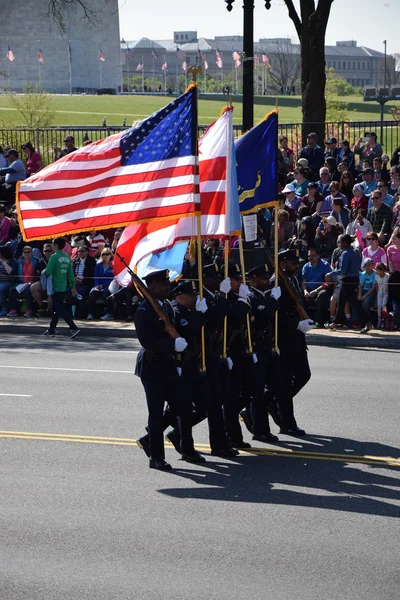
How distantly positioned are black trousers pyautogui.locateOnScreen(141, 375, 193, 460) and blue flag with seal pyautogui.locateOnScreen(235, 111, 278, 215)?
8.19ft

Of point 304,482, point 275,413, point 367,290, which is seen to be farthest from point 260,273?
point 367,290

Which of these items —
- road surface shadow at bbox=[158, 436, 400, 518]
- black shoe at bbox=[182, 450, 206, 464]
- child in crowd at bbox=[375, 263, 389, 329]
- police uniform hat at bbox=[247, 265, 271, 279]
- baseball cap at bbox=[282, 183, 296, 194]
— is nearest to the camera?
road surface shadow at bbox=[158, 436, 400, 518]

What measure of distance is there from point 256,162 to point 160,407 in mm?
3131

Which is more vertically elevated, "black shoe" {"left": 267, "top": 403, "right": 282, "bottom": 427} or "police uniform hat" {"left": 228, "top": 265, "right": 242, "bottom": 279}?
"police uniform hat" {"left": 228, "top": 265, "right": 242, "bottom": 279}

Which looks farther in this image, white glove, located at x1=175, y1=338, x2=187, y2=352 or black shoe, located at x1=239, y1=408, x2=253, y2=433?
black shoe, located at x1=239, y1=408, x2=253, y2=433

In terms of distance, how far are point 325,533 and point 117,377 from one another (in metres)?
6.97

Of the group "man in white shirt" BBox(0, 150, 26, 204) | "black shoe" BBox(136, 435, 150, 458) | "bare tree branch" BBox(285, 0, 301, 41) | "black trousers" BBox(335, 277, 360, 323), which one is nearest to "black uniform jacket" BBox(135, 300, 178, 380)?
"black shoe" BBox(136, 435, 150, 458)

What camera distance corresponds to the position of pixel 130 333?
61.6 ft

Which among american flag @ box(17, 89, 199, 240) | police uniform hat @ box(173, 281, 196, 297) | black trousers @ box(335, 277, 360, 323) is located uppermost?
american flag @ box(17, 89, 199, 240)

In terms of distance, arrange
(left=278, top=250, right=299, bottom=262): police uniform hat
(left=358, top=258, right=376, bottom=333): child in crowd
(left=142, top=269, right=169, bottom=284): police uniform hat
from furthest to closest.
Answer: (left=358, top=258, right=376, bottom=333): child in crowd
(left=278, top=250, right=299, bottom=262): police uniform hat
(left=142, top=269, right=169, bottom=284): police uniform hat

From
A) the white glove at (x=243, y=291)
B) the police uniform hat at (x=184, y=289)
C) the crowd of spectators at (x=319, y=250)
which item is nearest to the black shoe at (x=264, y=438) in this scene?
the white glove at (x=243, y=291)

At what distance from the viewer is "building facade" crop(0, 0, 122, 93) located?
103125 millimetres

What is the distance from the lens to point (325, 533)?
759 centimetres

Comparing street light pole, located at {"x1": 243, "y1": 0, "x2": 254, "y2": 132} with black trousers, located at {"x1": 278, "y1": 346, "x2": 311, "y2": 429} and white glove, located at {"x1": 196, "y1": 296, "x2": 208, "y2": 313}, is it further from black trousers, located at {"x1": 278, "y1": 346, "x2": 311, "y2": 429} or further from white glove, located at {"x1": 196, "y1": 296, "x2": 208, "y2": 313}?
white glove, located at {"x1": 196, "y1": 296, "x2": 208, "y2": 313}
